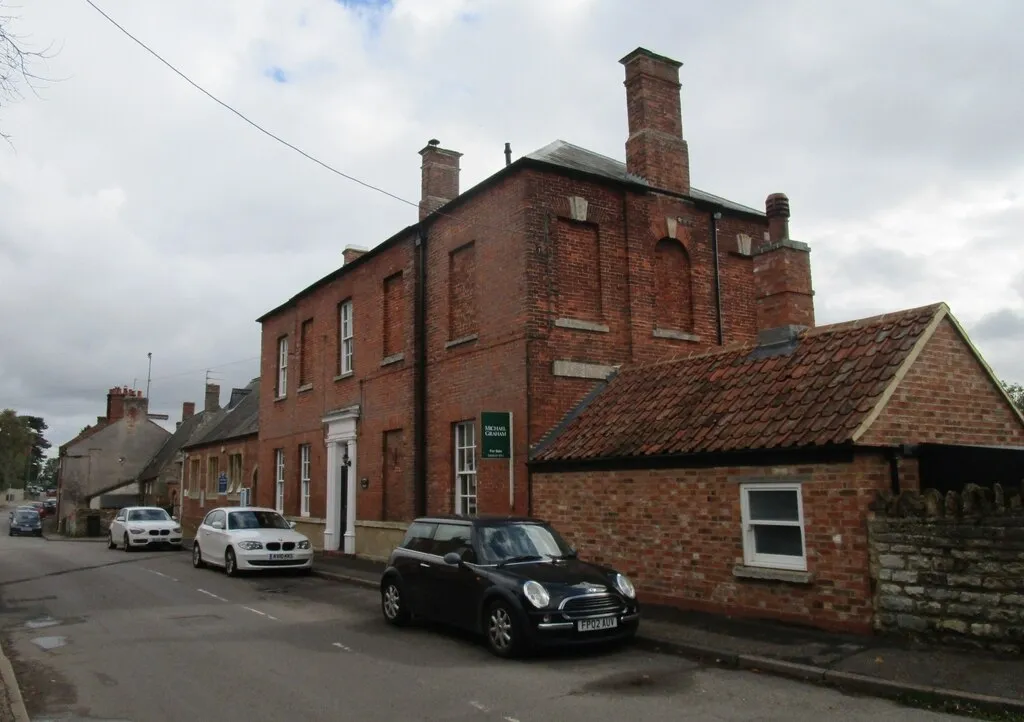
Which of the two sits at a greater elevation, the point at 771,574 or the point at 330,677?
the point at 771,574

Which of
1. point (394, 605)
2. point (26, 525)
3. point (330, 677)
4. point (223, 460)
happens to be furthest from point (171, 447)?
point (330, 677)

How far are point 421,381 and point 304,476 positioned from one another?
8.29 metres

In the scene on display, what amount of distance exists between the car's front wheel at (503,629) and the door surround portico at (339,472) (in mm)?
12243

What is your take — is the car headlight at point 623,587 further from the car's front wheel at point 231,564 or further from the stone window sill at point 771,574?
the car's front wheel at point 231,564

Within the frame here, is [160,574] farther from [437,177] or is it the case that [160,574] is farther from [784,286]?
[784,286]

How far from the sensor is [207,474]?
35219mm

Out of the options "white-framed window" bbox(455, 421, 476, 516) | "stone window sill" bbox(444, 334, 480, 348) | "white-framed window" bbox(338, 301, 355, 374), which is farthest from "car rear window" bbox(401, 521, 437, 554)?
"white-framed window" bbox(338, 301, 355, 374)

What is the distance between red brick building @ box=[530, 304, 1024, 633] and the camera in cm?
928

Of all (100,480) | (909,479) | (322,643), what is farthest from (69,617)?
(100,480)

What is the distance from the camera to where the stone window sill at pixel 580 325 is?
15.0m

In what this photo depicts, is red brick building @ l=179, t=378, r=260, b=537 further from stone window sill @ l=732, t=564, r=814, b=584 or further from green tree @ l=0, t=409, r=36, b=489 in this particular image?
green tree @ l=0, t=409, r=36, b=489

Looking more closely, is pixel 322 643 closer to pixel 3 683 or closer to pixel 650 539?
pixel 3 683

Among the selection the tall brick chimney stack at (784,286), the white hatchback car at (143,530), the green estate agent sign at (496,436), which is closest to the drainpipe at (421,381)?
the green estate agent sign at (496,436)

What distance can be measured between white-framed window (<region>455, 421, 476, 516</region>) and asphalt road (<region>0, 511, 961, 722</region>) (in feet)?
12.2
